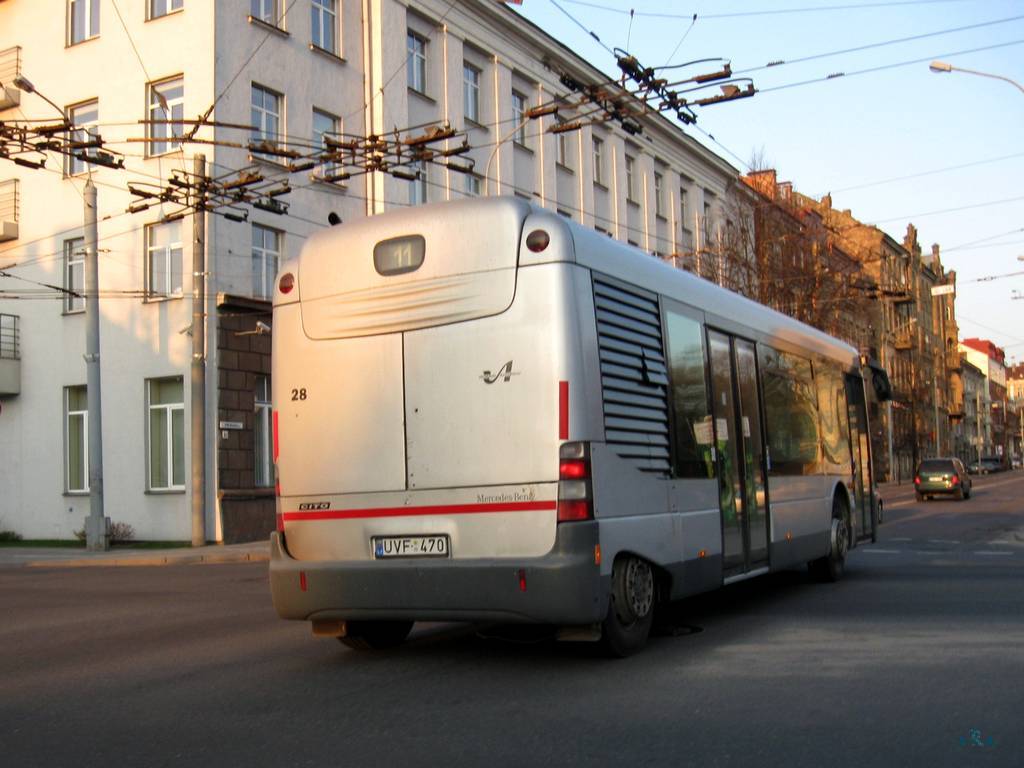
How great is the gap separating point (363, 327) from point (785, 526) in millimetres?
5047

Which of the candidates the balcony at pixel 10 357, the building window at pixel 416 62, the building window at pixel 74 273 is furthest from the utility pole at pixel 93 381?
the building window at pixel 416 62

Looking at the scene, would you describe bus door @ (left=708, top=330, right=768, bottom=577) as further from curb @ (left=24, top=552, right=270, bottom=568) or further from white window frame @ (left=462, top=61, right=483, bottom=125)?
white window frame @ (left=462, top=61, right=483, bottom=125)

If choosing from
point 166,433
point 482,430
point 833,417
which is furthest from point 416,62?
point 482,430

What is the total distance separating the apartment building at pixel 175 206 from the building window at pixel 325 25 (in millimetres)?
49

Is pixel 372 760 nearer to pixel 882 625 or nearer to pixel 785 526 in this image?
pixel 882 625

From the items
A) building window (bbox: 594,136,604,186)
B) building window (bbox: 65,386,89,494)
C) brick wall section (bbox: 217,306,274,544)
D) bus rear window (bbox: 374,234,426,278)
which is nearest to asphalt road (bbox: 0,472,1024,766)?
bus rear window (bbox: 374,234,426,278)

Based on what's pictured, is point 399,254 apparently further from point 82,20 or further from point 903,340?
point 903,340

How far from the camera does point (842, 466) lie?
13.1m

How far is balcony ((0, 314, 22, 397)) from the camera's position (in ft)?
95.4

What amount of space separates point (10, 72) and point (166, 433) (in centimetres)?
1104

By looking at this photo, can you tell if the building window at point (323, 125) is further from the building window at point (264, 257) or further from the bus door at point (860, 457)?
the bus door at point (860, 457)

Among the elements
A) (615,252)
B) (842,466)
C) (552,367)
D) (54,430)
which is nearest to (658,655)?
(552,367)

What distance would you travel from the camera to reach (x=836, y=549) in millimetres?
12773

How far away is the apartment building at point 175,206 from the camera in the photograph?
25094 mm
